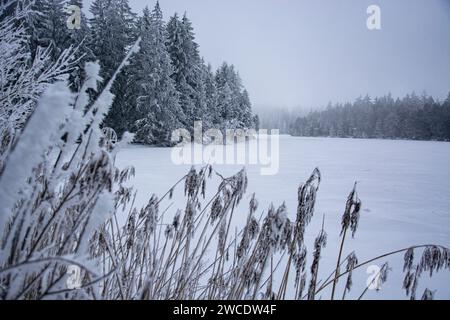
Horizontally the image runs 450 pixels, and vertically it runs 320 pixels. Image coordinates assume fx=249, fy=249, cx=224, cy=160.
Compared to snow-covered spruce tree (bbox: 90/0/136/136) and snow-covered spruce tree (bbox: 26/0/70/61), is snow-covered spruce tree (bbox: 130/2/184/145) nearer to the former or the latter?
snow-covered spruce tree (bbox: 90/0/136/136)

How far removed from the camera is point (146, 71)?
2167 cm

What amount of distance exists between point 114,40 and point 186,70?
24.0 ft

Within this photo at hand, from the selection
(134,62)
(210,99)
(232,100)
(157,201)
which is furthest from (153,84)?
(157,201)

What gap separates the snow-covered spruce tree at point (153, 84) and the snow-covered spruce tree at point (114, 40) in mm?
1532

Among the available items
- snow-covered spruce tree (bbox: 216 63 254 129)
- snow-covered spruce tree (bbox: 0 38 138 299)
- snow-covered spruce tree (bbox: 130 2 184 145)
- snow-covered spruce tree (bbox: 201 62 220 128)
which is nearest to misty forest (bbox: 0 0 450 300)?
snow-covered spruce tree (bbox: 0 38 138 299)

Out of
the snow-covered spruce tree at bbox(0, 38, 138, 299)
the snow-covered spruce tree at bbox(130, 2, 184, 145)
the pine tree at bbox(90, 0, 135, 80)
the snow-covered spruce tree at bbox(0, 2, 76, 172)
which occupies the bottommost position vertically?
the snow-covered spruce tree at bbox(0, 38, 138, 299)

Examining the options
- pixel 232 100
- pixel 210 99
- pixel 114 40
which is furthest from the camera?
pixel 232 100

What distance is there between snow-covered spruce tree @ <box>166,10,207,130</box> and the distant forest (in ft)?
187

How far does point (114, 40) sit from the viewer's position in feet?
72.1

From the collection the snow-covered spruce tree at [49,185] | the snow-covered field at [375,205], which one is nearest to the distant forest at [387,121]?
the snow-covered field at [375,205]

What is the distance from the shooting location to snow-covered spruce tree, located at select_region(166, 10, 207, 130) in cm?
2562

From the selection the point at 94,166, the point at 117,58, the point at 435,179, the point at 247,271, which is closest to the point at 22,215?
the point at 94,166

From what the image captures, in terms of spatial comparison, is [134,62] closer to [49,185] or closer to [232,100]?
[232,100]
